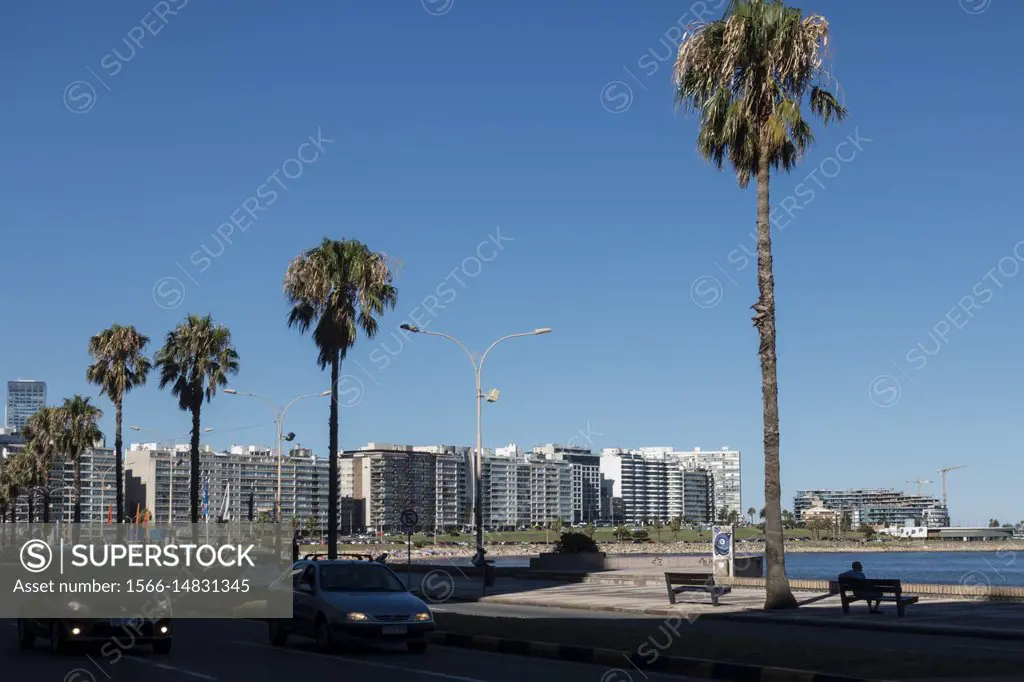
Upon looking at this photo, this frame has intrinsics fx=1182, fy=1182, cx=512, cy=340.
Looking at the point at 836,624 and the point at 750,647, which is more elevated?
the point at 750,647

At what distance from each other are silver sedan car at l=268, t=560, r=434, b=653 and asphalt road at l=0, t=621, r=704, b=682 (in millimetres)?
318

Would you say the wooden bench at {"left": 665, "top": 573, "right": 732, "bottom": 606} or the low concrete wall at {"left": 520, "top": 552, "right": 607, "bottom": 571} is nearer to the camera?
the wooden bench at {"left": 665, "top": 573, "right": 732, "bottom": 606}

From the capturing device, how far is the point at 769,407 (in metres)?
27.8

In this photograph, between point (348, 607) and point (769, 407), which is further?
point (769, 407)

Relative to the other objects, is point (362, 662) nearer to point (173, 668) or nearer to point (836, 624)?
point (173, 668)

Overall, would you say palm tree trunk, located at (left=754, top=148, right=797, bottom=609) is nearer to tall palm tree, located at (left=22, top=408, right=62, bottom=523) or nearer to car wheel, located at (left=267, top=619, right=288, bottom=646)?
car wheel, located at (left=267, top=619, right=288, bottom=646)

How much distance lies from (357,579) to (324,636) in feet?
4.26

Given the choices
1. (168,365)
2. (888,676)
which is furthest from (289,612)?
(168,365)

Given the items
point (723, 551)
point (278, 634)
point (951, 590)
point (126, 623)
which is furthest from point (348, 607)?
point (723, 551)

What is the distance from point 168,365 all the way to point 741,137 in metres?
45.2

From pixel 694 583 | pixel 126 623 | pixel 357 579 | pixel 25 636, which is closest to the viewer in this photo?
pixel 126 623

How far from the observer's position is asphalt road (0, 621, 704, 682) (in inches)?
620

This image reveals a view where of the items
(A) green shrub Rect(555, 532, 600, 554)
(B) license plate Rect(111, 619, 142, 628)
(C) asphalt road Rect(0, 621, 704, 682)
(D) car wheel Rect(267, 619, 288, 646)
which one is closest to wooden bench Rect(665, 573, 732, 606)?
(C) asphalt road Rect(0, 621, 704, 682)

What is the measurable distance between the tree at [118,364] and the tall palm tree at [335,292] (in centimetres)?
2707
